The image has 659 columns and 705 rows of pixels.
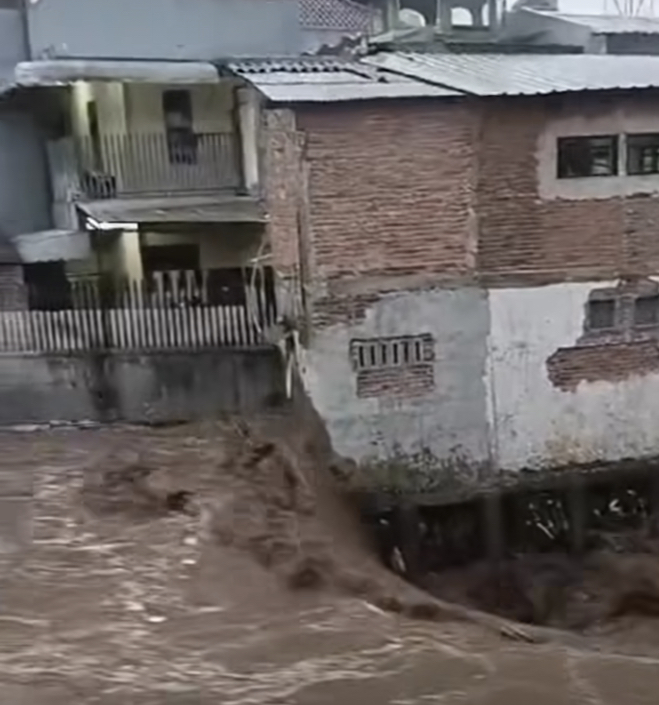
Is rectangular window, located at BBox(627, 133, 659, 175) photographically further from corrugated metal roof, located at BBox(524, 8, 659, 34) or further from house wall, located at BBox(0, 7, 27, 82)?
house wall, located at BBox(0, 7, 27, 82)

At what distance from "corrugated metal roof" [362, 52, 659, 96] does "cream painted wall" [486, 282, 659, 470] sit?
233cm

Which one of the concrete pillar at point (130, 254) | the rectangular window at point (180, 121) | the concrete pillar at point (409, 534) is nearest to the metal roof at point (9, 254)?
the concrete pillar at point (130, 254)

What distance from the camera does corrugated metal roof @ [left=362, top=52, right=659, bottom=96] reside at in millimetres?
11250

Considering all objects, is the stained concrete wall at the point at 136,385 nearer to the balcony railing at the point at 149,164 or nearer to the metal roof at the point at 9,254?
the balcony railing at the point at 149,164

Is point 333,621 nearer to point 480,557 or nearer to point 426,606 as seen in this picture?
point 426,606

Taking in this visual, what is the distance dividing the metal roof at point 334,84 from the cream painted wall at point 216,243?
3565 mm

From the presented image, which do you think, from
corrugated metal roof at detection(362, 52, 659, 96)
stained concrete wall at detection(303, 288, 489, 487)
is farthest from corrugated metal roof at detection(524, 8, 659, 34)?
stained concrete wall at detection(303, 288, 489, 487)

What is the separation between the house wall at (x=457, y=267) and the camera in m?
11.3

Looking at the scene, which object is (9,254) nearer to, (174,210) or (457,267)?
(174,210)

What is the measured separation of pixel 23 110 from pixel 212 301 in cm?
673

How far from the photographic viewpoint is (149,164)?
49.7 feet

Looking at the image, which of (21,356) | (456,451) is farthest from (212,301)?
(456,451)

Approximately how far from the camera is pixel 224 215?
1453 centimetres

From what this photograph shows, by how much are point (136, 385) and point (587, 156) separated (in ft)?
19.8
